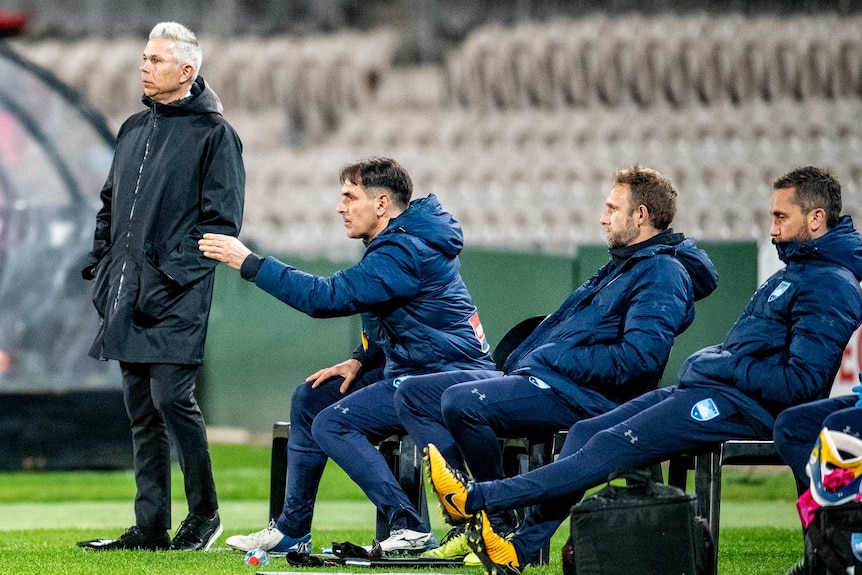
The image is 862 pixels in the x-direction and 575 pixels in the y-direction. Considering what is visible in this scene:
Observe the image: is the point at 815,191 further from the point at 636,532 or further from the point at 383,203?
the point at 383,203

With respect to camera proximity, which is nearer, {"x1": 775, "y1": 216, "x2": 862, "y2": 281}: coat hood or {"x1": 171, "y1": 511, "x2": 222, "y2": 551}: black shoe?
{"x1": 775, "y1": 216, "x2": 862, "y2": 281}: coat hood

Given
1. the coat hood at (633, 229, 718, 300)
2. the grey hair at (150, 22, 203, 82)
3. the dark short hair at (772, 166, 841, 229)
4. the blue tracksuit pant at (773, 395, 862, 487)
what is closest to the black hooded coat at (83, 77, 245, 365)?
the grey hair at (150, 22, 203, 82)

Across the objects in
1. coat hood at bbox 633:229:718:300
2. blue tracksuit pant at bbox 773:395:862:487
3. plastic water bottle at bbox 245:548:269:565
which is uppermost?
coat hood at bbox 633:229:718:300

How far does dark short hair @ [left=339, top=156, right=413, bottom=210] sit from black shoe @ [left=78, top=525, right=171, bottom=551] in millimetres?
1394

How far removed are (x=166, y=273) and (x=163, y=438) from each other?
0.61m

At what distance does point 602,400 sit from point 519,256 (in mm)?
4736

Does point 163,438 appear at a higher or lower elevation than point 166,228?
lower

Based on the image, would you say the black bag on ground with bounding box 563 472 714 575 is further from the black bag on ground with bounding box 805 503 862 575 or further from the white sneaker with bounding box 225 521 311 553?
the white sneaker with bounding box 225 521 311 553

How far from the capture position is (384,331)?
4.87 m

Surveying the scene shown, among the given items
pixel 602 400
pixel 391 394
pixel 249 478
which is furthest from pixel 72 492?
pixel 602 400

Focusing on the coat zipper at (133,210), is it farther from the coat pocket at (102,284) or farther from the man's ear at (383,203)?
the man's ear at (383,203)

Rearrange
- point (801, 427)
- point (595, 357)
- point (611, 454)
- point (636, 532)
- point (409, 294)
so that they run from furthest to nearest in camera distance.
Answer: point (409, 294) → point (595, 357) → point (611, 454) → point (801, 427) → point (636, 532)

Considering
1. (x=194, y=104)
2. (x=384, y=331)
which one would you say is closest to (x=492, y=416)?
(x=384, y=331)

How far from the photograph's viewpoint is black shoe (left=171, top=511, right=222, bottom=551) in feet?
16.1
